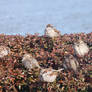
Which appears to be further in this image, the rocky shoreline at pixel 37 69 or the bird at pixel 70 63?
the bird at pixel 70 63

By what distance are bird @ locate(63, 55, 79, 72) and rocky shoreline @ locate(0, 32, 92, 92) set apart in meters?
0.09

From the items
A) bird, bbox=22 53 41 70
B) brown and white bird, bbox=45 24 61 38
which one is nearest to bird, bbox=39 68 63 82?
bird, bbox=22 53 41 70

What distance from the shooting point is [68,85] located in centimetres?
471

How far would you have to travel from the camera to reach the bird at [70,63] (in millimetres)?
4855

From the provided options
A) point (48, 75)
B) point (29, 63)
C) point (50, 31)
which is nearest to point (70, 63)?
point (48, 75)

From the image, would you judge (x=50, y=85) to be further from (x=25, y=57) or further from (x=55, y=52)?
(x=55, y=52)

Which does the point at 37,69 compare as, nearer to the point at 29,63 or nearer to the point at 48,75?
the point at 29,63

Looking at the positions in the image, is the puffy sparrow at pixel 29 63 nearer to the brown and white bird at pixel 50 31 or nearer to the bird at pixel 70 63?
the bird at pixel 70 63

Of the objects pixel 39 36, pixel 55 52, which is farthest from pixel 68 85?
pixel 39 36

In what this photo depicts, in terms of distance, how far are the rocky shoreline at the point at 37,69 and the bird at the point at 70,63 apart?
0.29 ft

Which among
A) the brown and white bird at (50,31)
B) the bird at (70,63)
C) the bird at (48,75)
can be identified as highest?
the brown and white bird at (50,31)

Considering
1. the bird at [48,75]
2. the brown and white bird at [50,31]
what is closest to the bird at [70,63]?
the bird at [48,75]

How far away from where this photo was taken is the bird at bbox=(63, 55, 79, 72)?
4855mm

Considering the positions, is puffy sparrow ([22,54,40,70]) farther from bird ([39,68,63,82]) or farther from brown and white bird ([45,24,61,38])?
brown and white bird ([45,24,61,38])
